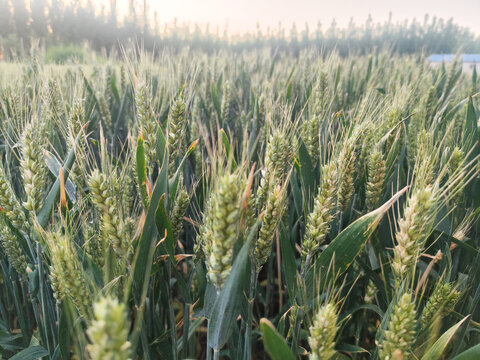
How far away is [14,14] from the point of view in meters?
16.8

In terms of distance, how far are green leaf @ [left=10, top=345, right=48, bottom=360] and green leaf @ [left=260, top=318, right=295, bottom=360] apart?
554mm

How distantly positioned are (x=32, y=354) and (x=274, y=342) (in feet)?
1.93

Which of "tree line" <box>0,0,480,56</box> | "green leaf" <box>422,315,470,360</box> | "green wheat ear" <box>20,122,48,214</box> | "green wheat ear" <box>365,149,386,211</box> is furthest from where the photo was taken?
"tree line" <box>0,0,480,56</box>

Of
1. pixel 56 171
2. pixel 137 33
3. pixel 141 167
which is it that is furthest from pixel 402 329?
pixel 137 33

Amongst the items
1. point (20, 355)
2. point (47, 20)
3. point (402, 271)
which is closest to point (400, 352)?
point (402, 271)

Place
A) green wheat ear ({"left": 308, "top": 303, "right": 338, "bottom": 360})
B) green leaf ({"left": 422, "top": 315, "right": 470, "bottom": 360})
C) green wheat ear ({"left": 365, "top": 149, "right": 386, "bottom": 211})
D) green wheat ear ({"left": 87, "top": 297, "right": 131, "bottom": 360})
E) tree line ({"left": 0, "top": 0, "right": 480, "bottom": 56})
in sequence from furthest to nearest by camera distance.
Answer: tree line ({"left": 0, "top": 0, "right": 480, "bottom": 56}) < green wheat ear ({"left": 365, "top": 149, "right": 386, "bottom": 211}) < green leaf ({"left": 422, "top": 315, "right": 470, "bottom": 360}) < green wheat ear ({"left": 308, "top": 303, "right": 338, "bottom": 360}) < green wheat ear ({"left": 87, "top": 297, "right": 131, "bottom": 360})

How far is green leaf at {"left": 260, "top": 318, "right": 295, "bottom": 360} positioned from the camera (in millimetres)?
448

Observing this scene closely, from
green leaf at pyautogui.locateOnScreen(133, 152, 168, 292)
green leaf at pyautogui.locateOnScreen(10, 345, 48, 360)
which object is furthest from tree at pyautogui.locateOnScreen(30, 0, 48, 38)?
green leaf at pyautogui.locateOnScreen(133, 152, 168, 292)

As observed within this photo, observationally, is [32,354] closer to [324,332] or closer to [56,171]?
[56,171]

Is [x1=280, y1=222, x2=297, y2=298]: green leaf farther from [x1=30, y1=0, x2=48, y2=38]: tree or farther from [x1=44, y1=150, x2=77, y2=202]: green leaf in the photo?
[x1=30, y1=0, x2=48, y2=38]: tree

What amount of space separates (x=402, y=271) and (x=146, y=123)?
0.61 metres

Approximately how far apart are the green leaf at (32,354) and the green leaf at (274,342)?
0.55 meters

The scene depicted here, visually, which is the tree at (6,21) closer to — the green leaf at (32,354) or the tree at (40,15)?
the tree at (40,15)

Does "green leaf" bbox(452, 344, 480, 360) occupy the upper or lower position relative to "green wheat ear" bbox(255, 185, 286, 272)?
lower
